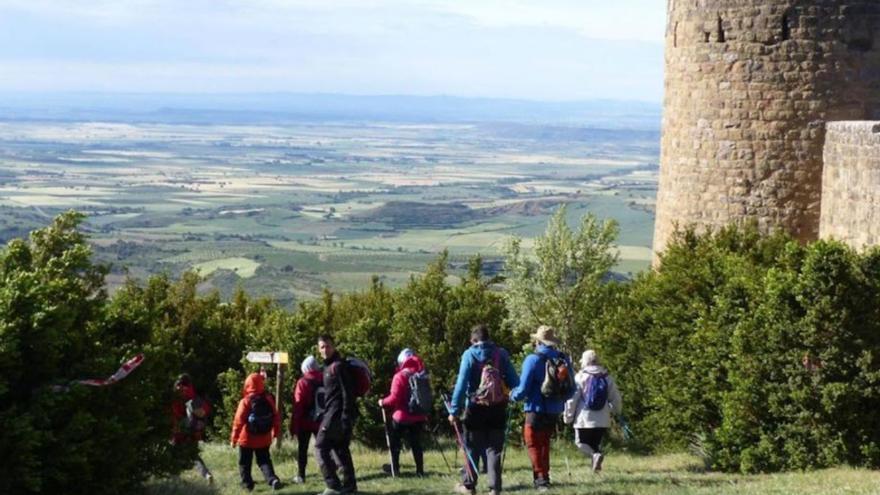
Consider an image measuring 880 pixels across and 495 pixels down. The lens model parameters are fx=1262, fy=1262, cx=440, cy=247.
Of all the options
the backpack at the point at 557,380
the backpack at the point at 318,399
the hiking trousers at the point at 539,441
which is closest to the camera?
the backpack at the point at 557,380

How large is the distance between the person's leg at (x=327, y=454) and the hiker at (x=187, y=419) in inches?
47.0

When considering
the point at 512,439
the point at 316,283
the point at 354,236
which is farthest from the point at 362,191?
the point at 512,439

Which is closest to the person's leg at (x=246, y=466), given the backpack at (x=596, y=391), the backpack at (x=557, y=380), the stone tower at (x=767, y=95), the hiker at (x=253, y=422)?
the hiker at (x=253, y=422)

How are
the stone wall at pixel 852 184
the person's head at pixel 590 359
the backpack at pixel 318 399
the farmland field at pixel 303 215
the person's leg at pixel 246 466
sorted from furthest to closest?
the farmland field at pixel 303 215 → the stone wall at pixel 852 184 → the person's leg at pixel 246 466 → the person's head at pixel 590 359 → the backpack at pixel 318 399

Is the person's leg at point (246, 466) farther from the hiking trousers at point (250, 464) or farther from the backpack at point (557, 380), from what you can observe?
the backpack at point (557, 380)

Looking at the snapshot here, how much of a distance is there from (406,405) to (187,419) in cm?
232

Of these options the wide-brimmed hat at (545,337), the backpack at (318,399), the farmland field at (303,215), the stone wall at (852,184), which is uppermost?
the stone wall at (852,184)

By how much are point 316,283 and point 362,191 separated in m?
87.6

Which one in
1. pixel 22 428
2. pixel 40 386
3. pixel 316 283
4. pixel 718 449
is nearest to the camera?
pixel 22 428

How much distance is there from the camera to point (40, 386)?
→ 993 centimetres

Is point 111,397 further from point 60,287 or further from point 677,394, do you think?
point 677,394

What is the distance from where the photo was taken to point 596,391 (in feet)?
42.8

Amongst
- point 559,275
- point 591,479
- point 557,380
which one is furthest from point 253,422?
point 559,275

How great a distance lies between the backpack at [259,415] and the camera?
12.9 m
